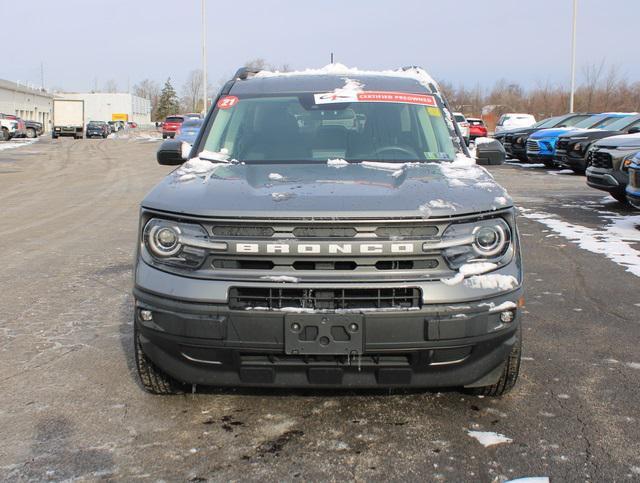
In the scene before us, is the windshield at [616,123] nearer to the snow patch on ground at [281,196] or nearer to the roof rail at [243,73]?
the roof rail at [243,73]

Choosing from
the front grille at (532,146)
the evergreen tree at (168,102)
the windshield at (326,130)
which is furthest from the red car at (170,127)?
the evergreen tree at (168,102)

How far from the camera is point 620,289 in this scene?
6.07 metres

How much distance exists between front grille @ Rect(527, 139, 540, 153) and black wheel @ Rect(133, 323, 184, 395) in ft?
61.1

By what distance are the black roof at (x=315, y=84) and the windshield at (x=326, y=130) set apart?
0.10m

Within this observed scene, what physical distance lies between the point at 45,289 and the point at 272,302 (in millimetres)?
3765

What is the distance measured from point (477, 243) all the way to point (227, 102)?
7.48ft

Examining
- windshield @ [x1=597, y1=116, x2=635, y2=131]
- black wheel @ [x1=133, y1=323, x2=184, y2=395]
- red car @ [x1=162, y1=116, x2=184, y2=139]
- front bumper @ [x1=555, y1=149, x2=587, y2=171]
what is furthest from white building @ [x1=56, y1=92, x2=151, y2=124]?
black wheel @ [x1=133, y1=323, x2=184, y2=395]

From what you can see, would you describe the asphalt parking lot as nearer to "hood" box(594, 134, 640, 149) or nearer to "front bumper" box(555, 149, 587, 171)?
"hood" box(594, 134, 640, 149)

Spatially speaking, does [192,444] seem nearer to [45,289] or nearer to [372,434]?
[372,434]

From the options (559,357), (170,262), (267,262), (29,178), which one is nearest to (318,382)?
(267,262)

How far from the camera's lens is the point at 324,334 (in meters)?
2.93

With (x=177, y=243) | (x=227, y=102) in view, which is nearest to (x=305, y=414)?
(x=177, y=243)

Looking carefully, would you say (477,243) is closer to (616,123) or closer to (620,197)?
(620,197)

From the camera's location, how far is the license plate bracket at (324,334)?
2.91 metres
